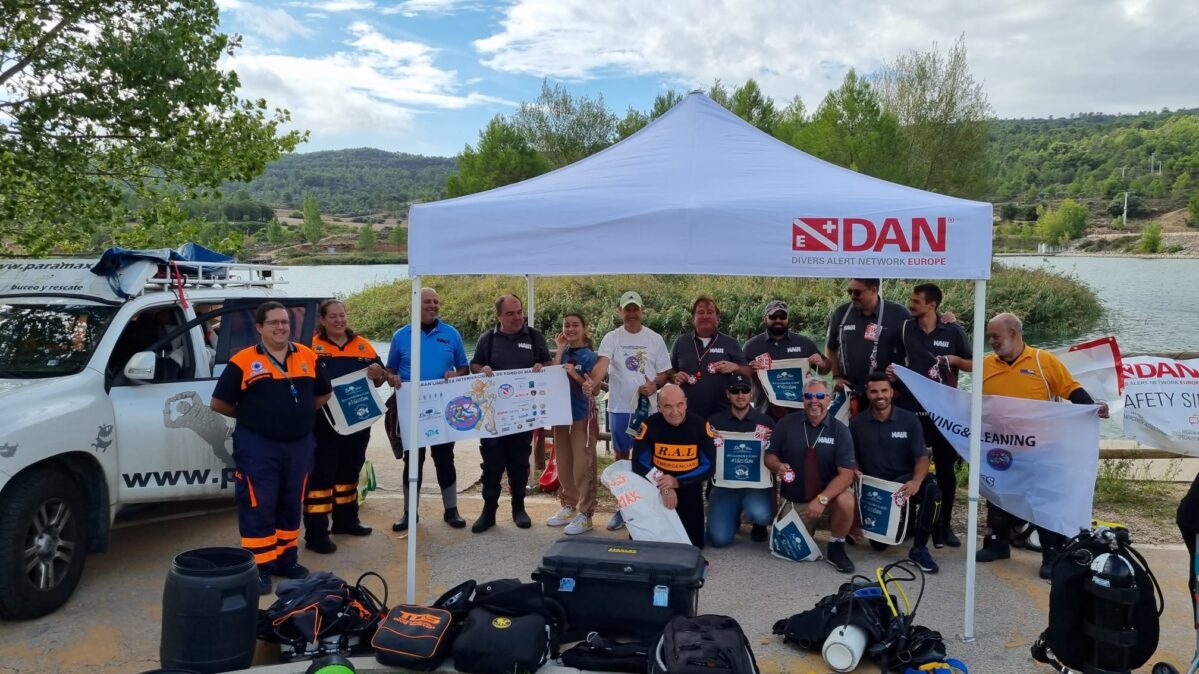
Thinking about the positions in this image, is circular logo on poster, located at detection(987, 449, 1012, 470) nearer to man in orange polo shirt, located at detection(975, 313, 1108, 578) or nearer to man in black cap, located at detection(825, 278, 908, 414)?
man in orange polo shirt, located at detection(975, 313, 1108, 578)

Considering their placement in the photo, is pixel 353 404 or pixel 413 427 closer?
pixel 413 427

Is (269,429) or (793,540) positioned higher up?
(269,429)

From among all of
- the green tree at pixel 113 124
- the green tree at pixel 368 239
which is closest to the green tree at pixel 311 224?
the green tree at pixel 368 239

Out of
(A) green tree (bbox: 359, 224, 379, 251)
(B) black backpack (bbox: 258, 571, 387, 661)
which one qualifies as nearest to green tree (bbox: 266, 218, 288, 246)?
(A) green tree (bbox: 359, 224, 379, 251)

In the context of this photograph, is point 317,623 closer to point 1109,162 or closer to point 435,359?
point 435,359

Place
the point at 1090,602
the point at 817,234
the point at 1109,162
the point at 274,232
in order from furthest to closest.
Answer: the point at 1109,162
the point at 274,232
the point at 817,234
the point at 1090,602

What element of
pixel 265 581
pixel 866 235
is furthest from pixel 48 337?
pixel 866 235

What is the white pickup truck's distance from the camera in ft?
14.4

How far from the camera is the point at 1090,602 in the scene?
11.9 ft

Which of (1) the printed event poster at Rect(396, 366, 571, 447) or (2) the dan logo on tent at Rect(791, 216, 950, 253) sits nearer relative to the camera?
(2) the dan logo on tent at Rect(791, 216, 950, 253)

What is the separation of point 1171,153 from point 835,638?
424ft

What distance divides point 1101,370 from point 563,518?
4.26m

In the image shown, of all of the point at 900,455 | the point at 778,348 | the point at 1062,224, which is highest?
the point at 1062,224

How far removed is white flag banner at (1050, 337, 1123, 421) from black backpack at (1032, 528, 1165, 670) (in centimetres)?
236
